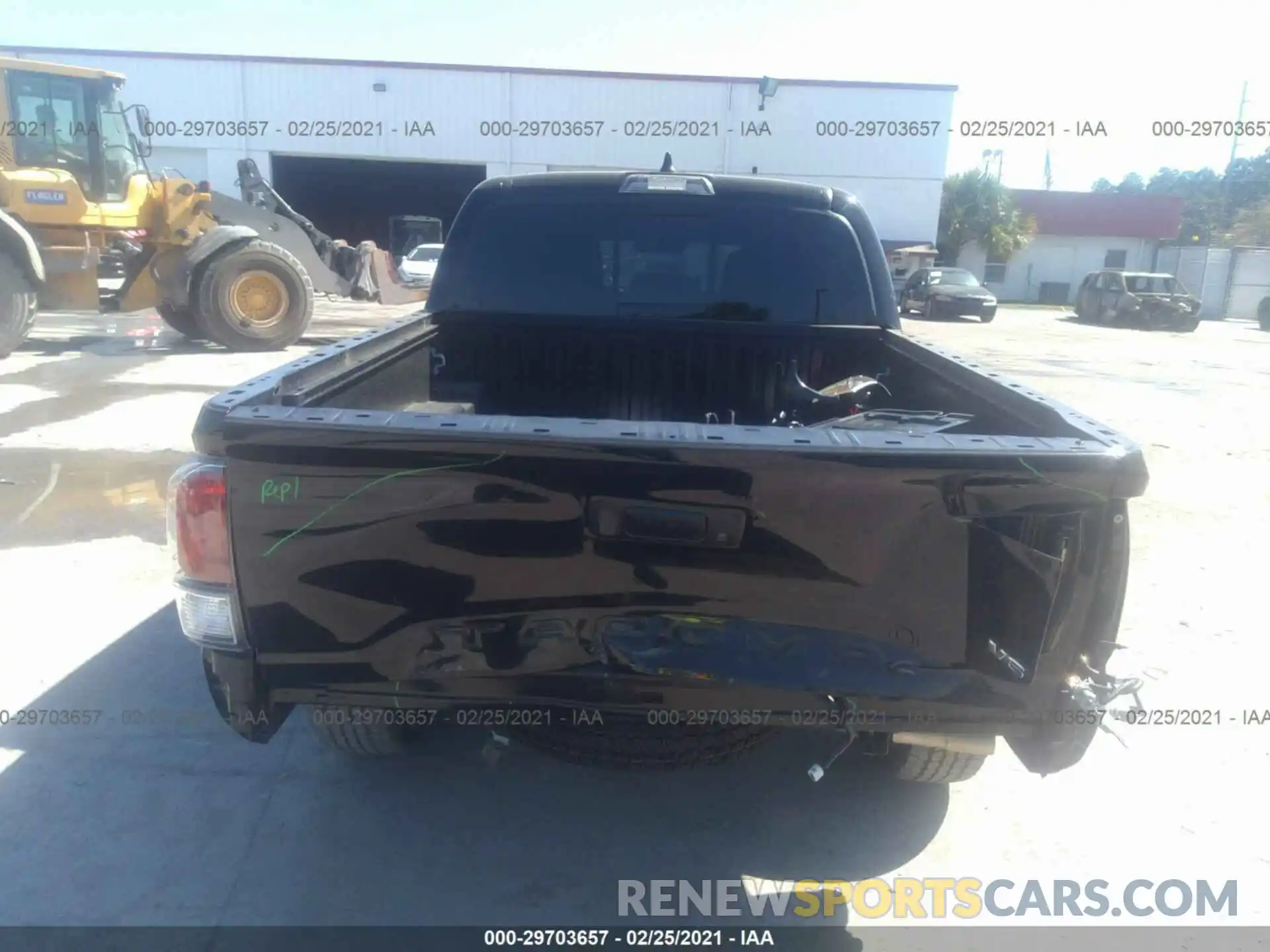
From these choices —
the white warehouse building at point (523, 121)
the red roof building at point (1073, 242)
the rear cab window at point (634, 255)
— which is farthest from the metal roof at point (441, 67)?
the rear cab window at point (634, 255)

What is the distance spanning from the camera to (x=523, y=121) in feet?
97.1

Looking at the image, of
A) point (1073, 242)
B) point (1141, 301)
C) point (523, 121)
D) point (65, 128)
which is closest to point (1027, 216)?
point (1073, 242)

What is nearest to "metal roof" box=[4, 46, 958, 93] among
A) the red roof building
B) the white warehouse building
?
the white warehouse building

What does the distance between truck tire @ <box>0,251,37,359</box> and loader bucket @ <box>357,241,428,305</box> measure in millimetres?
4769

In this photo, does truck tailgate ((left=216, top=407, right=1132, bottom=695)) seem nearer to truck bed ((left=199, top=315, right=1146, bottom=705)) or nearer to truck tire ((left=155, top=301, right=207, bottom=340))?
truck bed ((left=199, top=315, right=1146, bottom=705))

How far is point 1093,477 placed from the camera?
2.09 m

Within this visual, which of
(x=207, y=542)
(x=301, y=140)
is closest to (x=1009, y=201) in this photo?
(x=301, y=140)

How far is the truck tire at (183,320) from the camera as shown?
1316 cm

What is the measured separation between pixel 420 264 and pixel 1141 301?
19.2m

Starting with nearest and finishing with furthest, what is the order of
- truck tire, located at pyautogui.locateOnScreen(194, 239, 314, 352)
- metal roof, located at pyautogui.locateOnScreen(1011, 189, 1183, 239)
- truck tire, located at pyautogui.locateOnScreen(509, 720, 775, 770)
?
truck tire, located at pyautogui.locateOnScreen(509, 720, 775, 770), truck tire, located at pyautogui.locateOnScreen(194, 239, 314, 352), metal roof, located at pyautogui.locateOnScreen(1011, 189, 1183, 239)

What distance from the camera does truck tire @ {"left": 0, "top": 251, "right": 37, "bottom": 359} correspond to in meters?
11.3

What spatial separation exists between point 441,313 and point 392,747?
1.84 metres

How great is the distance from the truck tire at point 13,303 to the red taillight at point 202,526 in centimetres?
1122

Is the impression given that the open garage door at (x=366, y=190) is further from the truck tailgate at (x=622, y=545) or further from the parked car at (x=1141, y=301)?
the truck tailgate at (x=622, y=545)
